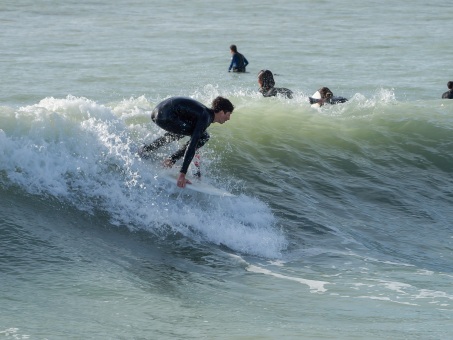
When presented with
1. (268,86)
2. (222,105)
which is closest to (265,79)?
(268,86)

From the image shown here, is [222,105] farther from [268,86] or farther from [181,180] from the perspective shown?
[268,86]

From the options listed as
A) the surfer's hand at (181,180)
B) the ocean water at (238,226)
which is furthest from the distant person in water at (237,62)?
the surfer's hand at (181,180)

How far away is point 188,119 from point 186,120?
0.03 m

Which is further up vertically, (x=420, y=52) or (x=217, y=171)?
(x=420, y=52)

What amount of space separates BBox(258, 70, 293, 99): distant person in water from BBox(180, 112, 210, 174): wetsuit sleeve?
5996 mm

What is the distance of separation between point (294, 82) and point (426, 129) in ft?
37.2

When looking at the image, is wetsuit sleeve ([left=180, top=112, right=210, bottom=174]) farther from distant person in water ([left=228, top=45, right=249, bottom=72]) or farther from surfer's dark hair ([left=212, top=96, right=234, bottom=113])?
distant person in water ([left=228, top=45, right=249, bottom=72])

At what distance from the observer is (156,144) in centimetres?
1130

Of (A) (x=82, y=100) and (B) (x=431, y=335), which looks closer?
(B) (x=431, y=335)

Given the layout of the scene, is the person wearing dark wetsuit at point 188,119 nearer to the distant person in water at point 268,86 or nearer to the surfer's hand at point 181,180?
the surfer's hand at point 181,180

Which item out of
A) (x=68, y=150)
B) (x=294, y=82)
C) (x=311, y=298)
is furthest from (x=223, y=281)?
(x=294, y=82)

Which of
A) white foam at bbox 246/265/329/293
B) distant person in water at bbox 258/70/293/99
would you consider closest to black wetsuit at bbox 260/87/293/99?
distant person in water at bbox 258/70/293/99

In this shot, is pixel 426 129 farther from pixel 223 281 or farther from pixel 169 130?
pixel 223 281

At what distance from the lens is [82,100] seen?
39.5ft
